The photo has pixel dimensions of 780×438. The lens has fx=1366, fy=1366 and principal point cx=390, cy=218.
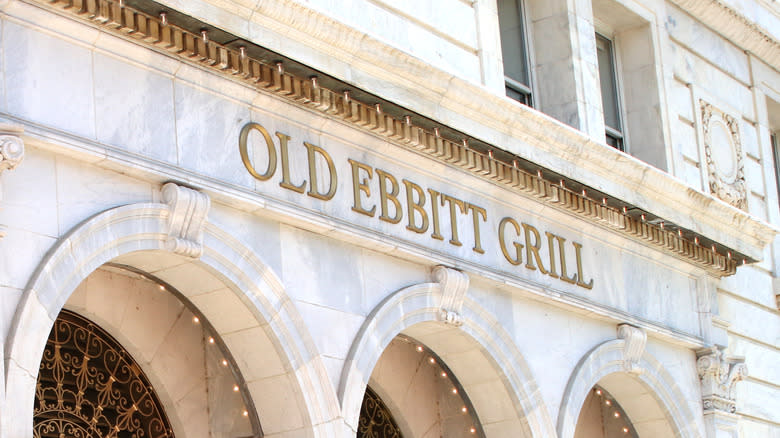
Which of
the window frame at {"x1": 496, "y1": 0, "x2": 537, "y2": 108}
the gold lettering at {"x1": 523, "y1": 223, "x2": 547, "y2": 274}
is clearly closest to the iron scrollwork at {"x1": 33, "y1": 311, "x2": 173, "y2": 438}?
the gold lettering at {"x1": 523, "y1": 223, "x2": 547, "y2": 274}

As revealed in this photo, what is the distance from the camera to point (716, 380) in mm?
16094

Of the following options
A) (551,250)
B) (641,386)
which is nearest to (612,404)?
(641,386)

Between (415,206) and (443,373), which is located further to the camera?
(443,373)

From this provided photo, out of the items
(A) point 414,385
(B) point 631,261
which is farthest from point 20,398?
(B) point 631,261

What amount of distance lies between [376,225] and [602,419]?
5.40 meters

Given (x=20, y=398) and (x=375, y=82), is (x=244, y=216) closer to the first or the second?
(x=375, y=82)

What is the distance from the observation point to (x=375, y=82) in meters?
11.6

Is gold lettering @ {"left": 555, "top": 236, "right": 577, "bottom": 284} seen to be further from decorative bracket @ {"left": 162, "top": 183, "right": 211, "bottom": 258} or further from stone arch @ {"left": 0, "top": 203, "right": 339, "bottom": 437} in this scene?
decorative bracket @ {"left": 162, "top": 183, "right": 211, "bottom": 258}

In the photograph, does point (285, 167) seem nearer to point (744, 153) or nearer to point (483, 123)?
point (483, 123)

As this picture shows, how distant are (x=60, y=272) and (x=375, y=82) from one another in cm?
364

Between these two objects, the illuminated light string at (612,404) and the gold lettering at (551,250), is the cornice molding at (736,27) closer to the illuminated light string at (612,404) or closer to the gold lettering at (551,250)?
the gold lettering at (551,250)

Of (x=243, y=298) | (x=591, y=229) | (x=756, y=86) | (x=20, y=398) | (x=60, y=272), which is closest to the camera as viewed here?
(x=20, y=398)

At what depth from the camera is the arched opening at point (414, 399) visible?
13523 mm

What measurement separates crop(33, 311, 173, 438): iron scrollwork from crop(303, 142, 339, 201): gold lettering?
208 cm
